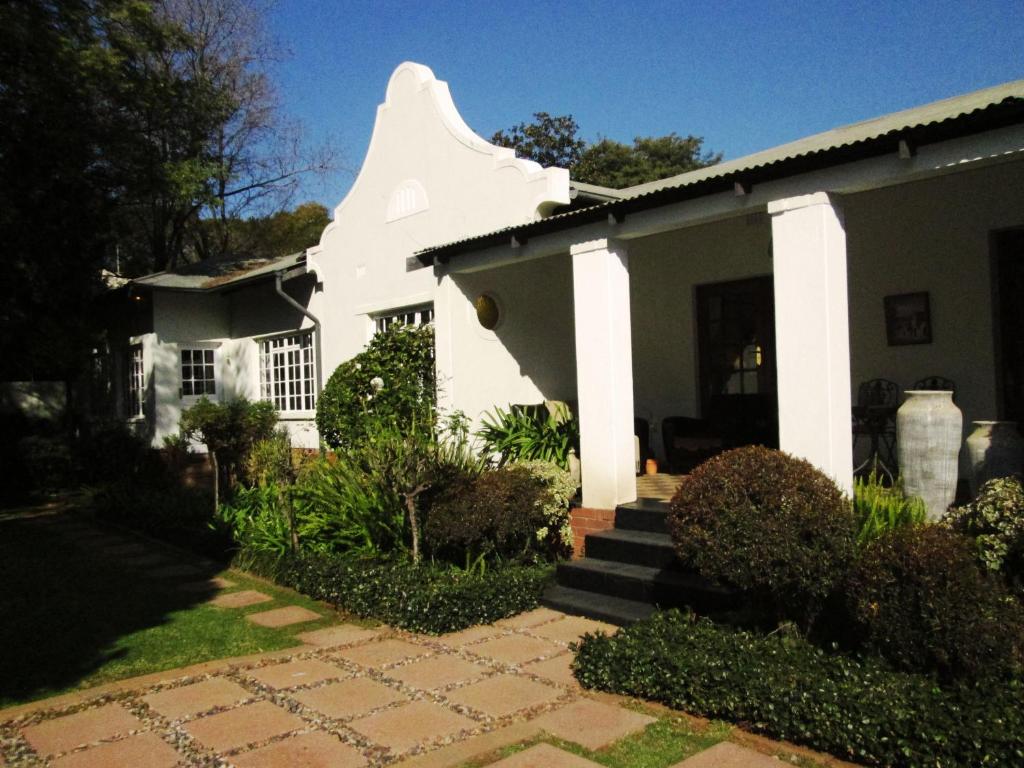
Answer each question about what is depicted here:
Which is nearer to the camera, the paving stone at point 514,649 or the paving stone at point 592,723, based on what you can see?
the paving stone at point 592,723

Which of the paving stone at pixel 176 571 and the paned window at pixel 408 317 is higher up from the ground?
the paned window at pixel 408 317

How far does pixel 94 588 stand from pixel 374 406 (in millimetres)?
3510

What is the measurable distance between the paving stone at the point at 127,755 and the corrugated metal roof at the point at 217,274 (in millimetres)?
9749

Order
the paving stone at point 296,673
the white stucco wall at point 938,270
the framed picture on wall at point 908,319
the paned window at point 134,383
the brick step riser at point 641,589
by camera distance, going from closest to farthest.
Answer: the paving stone at point 296,673, the brick step riser at point 641,589, the white stucco wall at point 938,270, the framed picture on wall at point 908,319, the paned window at point 134,383

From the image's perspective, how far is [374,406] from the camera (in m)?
9.88

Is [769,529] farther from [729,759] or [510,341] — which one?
[510,341]

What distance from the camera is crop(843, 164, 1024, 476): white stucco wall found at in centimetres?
741

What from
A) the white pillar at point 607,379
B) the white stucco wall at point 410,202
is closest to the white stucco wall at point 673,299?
the white stucco wall at point 410,202

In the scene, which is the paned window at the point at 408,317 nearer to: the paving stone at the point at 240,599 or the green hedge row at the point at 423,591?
the paving stone at the point at 240,599

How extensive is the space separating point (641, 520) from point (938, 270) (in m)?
3.77

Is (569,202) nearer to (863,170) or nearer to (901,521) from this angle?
(863,170)

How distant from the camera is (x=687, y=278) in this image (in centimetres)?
993

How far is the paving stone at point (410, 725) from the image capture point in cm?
423

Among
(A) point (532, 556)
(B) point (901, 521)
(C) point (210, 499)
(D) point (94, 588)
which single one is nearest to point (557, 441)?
(A) point (532, 556)
